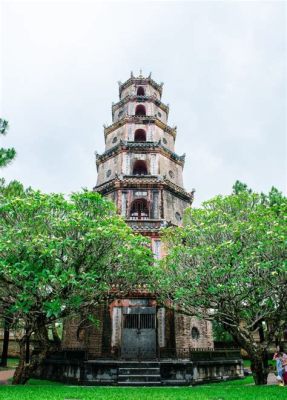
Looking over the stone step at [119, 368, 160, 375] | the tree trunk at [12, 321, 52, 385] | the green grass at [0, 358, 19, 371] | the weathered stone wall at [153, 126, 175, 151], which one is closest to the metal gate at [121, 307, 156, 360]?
the stone step at [119, 368, 160, 375]

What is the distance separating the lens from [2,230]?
15039mm

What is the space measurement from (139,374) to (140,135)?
63.1 ft

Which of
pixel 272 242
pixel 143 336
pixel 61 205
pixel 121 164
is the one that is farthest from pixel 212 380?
pixel 121 164

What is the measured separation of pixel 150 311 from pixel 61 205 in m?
9.67

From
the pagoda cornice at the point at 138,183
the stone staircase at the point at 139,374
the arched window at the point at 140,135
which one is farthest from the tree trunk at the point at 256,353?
the arched window at the point at 140,135

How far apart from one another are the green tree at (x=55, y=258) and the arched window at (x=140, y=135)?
45.4 feet

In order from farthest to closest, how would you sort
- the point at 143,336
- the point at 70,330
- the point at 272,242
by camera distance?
the point at 70,330 < the point at 143,336 < the point at 272,242

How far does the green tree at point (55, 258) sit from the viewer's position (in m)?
13.4

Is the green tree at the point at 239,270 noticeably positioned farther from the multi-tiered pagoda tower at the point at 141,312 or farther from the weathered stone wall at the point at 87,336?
the weathered stone wall at the point at 87,336

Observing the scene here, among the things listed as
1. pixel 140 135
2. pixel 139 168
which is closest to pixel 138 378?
pixel 139 168

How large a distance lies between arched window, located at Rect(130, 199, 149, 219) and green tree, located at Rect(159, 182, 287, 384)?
8.89m

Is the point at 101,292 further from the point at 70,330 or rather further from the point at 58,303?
the point at 70,330

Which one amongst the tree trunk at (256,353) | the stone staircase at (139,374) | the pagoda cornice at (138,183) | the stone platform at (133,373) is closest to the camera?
the tree trunk at (256,353)

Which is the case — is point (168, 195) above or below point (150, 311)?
above
